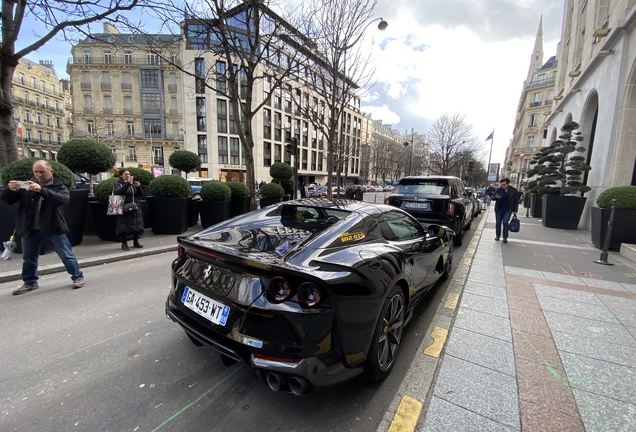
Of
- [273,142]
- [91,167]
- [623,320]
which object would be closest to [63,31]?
[91,167]

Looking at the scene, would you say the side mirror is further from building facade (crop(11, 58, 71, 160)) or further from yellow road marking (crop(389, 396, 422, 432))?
building facade (crop(11, 58, 71, 160))

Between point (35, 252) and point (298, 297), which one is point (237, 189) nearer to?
point (35, 252)

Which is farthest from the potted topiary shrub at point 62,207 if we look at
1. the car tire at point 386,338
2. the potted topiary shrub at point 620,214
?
the potted topiary shrub at point 620,214

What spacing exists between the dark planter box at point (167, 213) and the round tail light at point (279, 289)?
685cm

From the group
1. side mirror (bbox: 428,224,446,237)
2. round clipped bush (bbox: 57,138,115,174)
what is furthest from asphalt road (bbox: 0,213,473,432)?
round clipped bush (bbox: 57,138,115,174)

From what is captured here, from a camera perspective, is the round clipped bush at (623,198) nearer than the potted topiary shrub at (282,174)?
Yes

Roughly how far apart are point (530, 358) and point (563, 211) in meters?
10.4

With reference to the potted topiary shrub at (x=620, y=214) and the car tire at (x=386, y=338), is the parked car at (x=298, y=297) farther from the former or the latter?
the potted topiary shrub at (x=620, y=214)

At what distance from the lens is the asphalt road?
183 centimetres

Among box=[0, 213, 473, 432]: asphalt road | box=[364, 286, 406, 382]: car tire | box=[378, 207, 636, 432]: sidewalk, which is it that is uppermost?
box=[364, 286, 406, 382]: car tire

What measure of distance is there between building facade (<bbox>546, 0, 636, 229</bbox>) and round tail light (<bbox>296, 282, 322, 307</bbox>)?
37.6ft

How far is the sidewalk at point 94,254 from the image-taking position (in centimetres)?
465

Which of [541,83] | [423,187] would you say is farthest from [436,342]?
[541,83]

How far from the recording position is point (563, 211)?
1007cm
